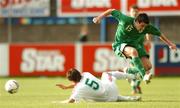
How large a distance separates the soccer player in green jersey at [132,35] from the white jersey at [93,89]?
1.10 m

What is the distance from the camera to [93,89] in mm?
14477

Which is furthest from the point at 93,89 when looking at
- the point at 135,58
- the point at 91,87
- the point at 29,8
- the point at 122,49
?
the point at 29,8

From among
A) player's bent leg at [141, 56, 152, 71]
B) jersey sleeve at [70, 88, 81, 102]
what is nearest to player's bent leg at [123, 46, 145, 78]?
player's bent leg at [141, 56, 152, 71]

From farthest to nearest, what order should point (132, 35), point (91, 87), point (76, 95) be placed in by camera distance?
point (132, 35) → point (76, 95) → point (91, 87)

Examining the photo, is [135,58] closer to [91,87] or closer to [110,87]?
[110,87]

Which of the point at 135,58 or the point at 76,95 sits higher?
the point at 135,58

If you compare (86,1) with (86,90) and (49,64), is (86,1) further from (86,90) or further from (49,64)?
(86,90)

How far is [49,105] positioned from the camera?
14.3 m

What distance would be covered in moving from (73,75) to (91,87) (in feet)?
1.44

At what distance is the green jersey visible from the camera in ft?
53.2

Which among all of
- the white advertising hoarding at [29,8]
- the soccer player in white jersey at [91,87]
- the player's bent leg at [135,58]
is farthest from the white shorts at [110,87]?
the white advertising hoarding at [29,8]

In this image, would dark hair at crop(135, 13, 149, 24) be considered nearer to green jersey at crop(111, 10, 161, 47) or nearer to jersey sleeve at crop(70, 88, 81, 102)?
green jersey at crop(111, 10, 161, 47)

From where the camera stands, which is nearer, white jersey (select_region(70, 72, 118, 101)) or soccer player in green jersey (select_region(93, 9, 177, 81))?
white jersey (select_region(70, 72, 118, 101))

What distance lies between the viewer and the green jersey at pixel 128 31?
16203mm
